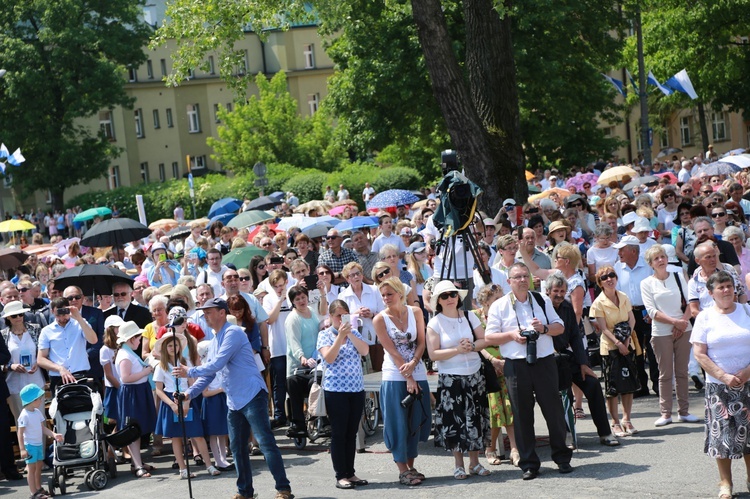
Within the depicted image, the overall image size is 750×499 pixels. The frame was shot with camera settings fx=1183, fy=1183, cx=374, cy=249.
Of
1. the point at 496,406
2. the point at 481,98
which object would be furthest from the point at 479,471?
the point at 481,98

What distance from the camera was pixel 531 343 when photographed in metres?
10.2

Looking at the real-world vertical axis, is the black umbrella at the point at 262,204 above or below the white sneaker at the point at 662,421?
above

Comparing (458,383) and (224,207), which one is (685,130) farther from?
(458,383)

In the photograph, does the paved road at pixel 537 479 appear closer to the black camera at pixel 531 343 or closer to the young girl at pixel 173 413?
the young girl at pixel 173 413

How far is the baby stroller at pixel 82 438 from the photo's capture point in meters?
11.8

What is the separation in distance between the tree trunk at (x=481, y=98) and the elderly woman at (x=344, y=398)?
8.07 meters

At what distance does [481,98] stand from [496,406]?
894 centimetres

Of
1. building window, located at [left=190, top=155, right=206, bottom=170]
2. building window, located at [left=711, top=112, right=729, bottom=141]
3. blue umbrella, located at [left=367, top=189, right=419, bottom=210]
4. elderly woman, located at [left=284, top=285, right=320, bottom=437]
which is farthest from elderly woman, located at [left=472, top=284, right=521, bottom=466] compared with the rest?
building window, located at [left=190, top=155, right=206, bottom=170]

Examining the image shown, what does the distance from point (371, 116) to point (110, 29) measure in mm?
28879

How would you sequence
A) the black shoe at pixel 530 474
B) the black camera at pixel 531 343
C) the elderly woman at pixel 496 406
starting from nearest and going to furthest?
the black camera at pixel 531 343
the black shoe at pixel 530 474
the elderly woman at pixel 496 406

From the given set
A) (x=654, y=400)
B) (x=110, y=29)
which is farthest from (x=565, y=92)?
(x=110, y=29)

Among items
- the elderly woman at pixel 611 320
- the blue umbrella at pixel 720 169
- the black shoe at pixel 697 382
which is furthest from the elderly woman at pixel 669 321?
the blue umbrella at pixel 720 169

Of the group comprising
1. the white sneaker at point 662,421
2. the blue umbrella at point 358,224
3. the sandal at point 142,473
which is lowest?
the sandal at point 142,473

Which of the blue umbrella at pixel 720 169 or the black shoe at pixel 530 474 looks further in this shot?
the blue umbrella at pixel 720 169
